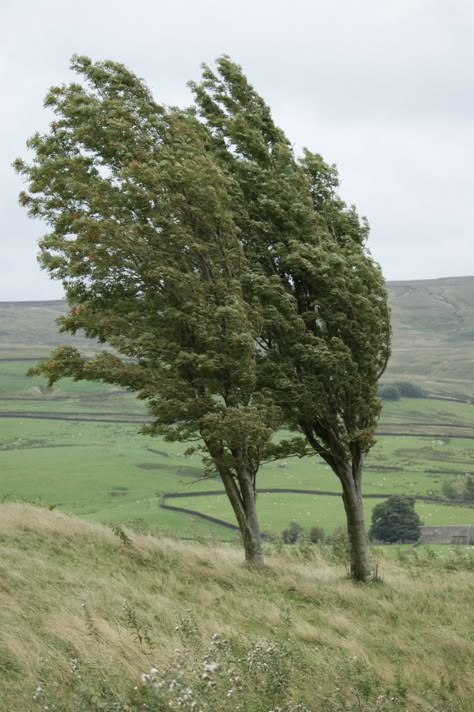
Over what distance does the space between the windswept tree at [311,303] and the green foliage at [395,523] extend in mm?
62712

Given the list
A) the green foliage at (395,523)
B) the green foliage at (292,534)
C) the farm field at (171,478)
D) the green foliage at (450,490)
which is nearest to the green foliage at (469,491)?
→ the green foliage at (450,490)

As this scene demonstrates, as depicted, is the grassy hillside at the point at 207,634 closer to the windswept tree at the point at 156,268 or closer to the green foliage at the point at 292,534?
the windswept tree at the point at 156,268

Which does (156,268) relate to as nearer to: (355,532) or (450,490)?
(355,532)

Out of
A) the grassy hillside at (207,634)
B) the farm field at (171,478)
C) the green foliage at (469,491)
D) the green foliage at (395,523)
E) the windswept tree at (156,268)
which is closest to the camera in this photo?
the grassy hillside at (207,634)

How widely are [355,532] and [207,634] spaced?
10.1 meters

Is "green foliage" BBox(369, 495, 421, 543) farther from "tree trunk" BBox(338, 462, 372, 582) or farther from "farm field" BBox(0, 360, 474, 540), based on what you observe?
"tree trunk" BBox(338, 462, 372, 582)

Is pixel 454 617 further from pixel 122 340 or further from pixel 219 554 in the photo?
pixel 122 340

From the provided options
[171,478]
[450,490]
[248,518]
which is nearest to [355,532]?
[248,518]

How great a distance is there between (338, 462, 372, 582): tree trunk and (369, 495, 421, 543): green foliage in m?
61.6

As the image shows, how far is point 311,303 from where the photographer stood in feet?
65.8

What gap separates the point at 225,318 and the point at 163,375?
7.04ft

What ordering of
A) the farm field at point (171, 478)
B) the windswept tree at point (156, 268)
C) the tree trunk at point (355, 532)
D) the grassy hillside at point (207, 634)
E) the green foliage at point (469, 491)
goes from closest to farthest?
1. the grassy hillside at point (207, 634)
2. the windswept tree at point (156, 268)
3. the tree trunk at point (355, 532)
4. the farm field at point (171, 478)
5. the green foliage at point (469, 491)

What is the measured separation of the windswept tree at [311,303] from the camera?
62.6 ft

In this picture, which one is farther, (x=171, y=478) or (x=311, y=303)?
(x=171, y=478)
